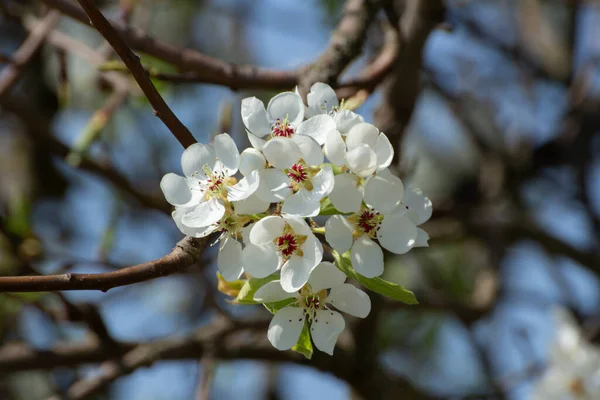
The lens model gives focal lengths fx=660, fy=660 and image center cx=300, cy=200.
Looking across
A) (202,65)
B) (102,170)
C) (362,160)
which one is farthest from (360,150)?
(102,170)

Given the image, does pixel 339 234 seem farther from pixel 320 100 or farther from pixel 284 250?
pixel 320 100

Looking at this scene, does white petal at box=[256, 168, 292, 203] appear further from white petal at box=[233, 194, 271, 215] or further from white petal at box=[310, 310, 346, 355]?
white petal at box=[310, 310, 346, 355]

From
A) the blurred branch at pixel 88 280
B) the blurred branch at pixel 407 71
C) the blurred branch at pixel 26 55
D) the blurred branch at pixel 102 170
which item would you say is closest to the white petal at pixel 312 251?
the blurred branch at pixel 88 280

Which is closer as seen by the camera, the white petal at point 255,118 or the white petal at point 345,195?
the white petal at point 345,195

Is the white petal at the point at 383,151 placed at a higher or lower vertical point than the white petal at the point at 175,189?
higher

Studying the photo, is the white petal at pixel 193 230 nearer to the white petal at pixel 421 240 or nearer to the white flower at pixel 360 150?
the white flower at pixel 360 150

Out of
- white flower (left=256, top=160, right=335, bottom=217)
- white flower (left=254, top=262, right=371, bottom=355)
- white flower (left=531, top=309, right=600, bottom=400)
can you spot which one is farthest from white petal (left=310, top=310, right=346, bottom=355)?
white flower (left=531, top=309, right=600, bottom=400)
